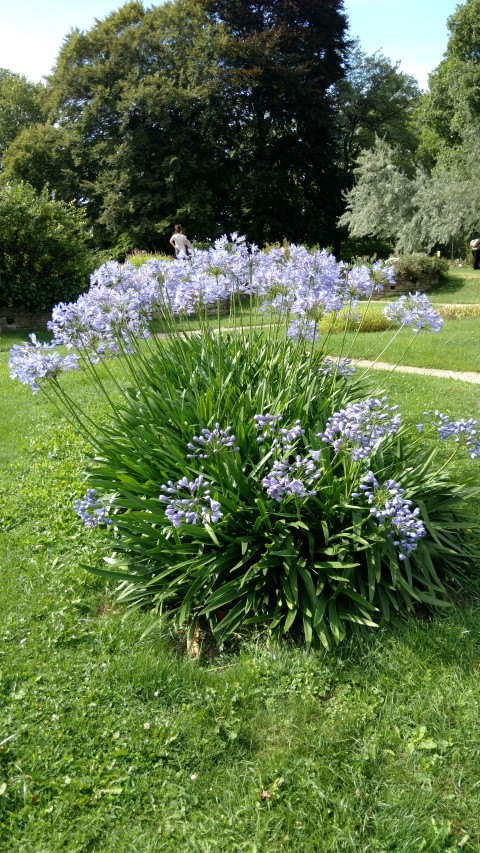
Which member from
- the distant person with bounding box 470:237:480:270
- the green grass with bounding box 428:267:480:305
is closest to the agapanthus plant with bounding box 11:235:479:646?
the green grass with bounding box 428:267:480:305

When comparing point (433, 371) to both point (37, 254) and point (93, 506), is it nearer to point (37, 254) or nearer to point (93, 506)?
point (93, 506)

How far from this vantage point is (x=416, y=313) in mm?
3623

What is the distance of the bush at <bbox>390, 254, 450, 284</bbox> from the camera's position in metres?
17.8

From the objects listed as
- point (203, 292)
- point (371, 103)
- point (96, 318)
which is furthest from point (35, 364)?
point (371, 103)

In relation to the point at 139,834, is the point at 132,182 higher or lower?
higher

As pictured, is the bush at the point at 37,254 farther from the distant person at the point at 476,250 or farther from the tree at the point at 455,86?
the tree at the point at 455,86

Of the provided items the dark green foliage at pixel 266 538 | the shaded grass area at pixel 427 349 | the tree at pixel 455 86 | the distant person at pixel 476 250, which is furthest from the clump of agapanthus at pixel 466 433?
the tree at pixel 455 86

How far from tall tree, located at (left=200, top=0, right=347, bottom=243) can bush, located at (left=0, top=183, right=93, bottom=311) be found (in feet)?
51.6

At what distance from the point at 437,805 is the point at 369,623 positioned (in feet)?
A: 2.75

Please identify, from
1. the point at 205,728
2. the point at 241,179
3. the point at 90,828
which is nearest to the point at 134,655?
the point at 205,728

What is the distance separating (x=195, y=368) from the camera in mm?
4320

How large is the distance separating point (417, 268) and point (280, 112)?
14766mm

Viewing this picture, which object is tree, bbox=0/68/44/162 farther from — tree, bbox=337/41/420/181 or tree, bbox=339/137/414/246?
tree, bbox=339/137/414/246

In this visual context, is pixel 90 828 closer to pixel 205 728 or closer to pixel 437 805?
pixel 205 728
